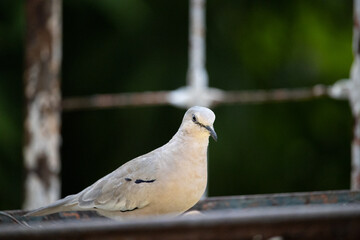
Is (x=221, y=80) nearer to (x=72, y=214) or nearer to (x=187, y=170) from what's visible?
(x=72, y=214)

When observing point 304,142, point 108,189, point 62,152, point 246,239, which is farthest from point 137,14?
point 246,239

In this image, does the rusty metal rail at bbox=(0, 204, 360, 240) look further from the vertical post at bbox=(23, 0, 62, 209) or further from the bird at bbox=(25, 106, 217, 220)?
the vertical post at bbox=(23, 0, 62, 209)

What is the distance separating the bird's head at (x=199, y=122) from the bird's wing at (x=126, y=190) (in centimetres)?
14

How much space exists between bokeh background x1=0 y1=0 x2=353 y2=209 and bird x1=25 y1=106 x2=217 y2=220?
5.80 ft

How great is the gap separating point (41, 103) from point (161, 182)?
1.46m

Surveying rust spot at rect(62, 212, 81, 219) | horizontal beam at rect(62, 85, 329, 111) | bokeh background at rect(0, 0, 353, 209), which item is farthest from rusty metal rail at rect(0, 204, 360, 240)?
bokeh background at rect(0, 0, 353, 209)

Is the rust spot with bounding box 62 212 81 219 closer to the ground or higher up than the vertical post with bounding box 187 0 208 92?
closer to the ground

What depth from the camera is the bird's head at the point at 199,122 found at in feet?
4.61

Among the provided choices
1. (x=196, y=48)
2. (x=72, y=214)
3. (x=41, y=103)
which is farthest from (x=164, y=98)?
(x=72, y=214)

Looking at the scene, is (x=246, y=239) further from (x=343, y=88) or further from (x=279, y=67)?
(x=279, y=67)

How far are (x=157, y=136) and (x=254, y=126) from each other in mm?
563

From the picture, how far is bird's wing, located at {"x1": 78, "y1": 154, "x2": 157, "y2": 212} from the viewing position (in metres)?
1.48

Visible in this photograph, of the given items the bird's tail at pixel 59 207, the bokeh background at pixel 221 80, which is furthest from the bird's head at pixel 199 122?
the bokeh background at pixel 221 80

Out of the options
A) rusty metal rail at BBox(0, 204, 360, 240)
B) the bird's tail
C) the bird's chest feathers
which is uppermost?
the bird's chest feathers
